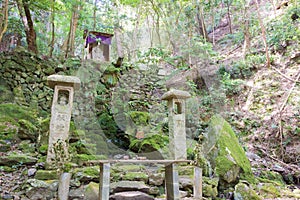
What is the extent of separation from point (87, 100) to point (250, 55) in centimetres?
618

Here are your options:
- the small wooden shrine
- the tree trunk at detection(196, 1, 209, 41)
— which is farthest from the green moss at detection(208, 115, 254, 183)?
the tree trunk at detection(196, 1, 209, 41)

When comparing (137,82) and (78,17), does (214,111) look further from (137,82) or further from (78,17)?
(78,17)

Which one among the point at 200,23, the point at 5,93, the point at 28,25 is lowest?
the point at 5,93

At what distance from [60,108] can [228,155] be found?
304cm

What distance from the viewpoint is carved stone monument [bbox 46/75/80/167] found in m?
3.54

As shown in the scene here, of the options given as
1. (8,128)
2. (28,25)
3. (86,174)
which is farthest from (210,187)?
(28,25)

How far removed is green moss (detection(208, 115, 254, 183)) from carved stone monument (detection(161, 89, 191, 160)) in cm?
A: 66

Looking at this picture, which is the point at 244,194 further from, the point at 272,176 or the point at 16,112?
the point at 16,112

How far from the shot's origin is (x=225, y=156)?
169 inches

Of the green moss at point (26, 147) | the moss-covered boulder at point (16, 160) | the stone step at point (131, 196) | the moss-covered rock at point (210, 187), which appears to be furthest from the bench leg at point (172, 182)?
the green moss at point (26, 147)

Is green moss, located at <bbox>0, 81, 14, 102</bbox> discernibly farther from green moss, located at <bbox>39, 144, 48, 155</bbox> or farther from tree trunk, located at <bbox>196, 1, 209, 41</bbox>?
tree trunk, located at <bbox>196, 1, 209, 41</bbox>

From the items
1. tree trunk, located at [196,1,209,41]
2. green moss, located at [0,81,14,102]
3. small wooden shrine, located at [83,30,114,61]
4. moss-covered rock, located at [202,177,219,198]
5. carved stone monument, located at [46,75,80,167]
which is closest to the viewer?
Result: carved stone monument, located at [46,75,80,167]

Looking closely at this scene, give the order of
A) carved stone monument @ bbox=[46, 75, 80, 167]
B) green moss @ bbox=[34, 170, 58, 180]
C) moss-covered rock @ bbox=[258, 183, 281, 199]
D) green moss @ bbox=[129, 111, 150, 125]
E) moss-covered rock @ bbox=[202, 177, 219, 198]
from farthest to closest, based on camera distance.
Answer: green moss @ bbox=[129, 111, 150, 125], moss-covered rock @ bbox=[258, 183, 281, 199], moss-covered rock @ bbox=[202, 177, 219, 198], carved stone monument @ bbox=[46, 75, 80, 167], green moss @ bbox=[34, 170, 58, 180]

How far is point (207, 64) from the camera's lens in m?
8.66
